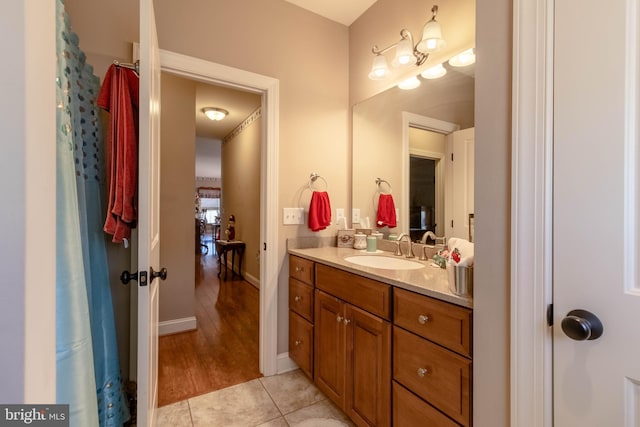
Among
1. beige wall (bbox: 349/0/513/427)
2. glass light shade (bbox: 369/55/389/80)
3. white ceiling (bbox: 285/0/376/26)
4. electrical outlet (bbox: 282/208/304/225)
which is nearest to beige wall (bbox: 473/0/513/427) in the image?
beige wall (bbox: 349/0/513/427)

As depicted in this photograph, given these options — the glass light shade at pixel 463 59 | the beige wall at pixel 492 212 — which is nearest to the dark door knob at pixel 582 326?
the beige wall at pixel 492 212

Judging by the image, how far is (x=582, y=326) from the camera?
0.68 metres

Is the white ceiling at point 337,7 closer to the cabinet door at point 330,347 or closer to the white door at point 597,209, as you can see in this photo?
the white door at point 597,209

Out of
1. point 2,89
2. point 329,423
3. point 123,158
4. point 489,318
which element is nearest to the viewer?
point 2,89

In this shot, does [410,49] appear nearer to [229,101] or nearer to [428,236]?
[428,236]

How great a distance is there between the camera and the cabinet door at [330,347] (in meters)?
1.54

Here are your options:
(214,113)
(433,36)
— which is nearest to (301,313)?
(433,36)

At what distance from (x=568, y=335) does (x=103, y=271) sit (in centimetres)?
179

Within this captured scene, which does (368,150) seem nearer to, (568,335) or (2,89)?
(568,335)

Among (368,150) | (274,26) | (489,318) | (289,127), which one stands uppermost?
(274,26)

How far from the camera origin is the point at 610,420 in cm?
68

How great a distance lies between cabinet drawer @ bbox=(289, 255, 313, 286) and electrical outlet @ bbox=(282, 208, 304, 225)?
260 millimetres

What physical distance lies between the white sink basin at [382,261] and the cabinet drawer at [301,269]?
27cm

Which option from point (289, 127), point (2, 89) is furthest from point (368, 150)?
point (2, 89)
